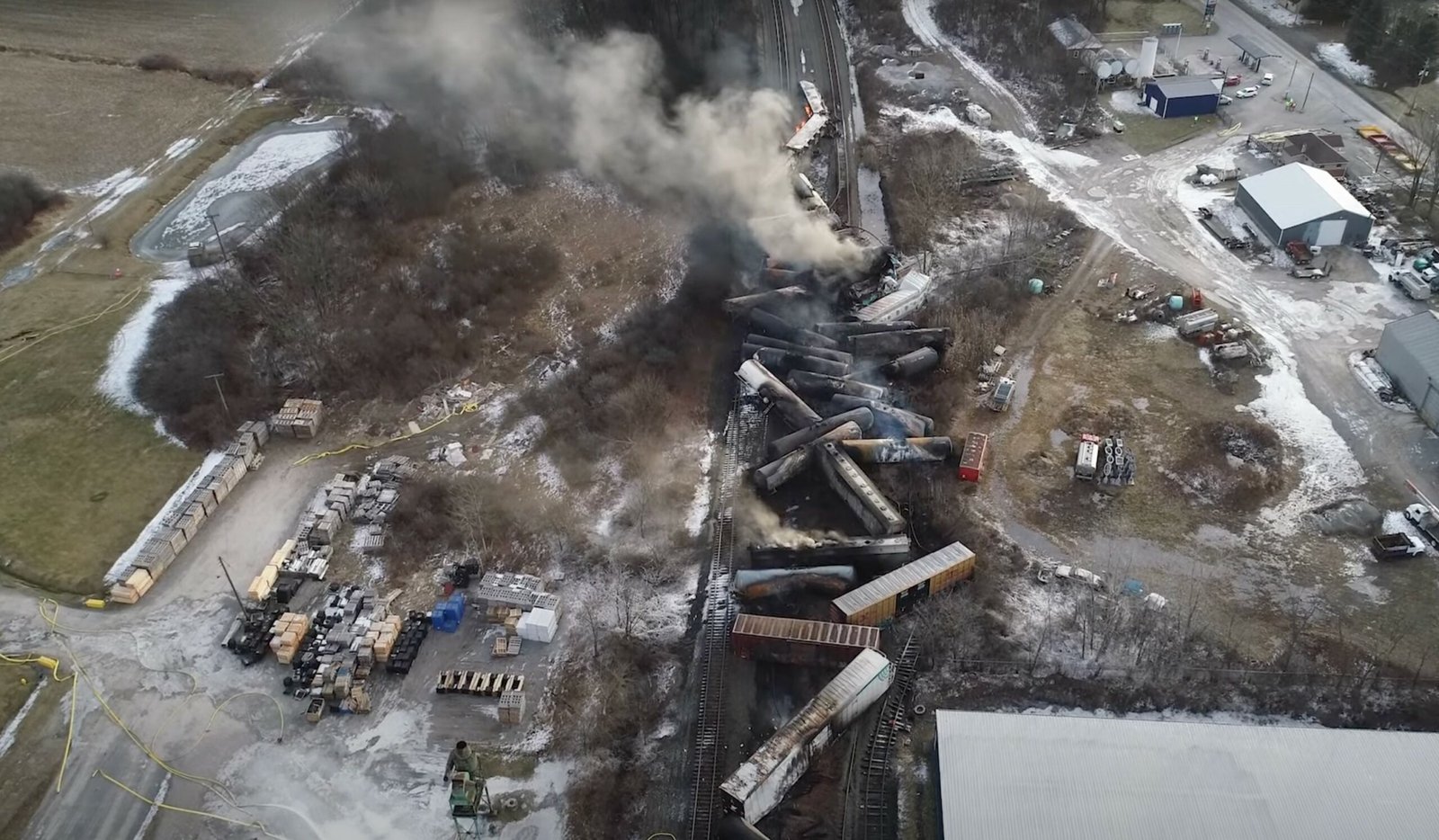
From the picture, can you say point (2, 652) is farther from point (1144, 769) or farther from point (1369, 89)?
point (1369, 89)

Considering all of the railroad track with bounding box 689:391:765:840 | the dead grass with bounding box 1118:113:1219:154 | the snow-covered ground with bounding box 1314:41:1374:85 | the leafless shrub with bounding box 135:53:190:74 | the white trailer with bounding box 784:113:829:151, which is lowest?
the railroad track with bounding box 689:391:765:840

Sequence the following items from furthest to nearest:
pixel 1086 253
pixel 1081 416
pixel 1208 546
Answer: pixel 1086 253 → pixel 1081 416 → pixel 1208 546

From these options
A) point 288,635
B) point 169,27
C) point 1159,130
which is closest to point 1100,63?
point 1159,130

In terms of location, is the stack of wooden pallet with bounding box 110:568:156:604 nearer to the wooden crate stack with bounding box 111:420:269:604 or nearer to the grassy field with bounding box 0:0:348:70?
the wooden crate stack with bounding box 111:420:269:604

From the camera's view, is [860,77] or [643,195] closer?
[643,195]

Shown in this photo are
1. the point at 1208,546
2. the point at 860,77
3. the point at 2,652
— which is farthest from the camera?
the point at 860,77

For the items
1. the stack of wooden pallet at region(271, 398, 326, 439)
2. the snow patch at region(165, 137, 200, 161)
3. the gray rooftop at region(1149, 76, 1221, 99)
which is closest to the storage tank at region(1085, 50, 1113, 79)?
the gray rooftop at region(1149, 76, 1221, 99)

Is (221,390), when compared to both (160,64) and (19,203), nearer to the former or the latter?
(19,203)

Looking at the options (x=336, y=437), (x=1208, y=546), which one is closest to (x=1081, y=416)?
(x=1208, y=546)
